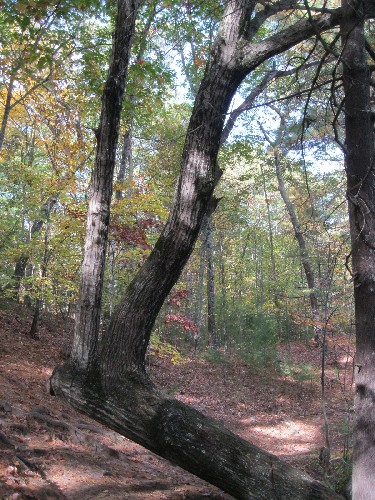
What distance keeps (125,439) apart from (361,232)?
4962 mm

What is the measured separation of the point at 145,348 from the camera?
2.90 metres

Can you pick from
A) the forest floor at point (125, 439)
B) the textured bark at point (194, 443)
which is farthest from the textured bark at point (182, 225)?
the forest floor at point (125, 439)

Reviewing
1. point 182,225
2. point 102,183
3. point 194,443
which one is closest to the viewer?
point 194,443

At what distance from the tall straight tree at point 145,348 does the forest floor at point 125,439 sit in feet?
5.00

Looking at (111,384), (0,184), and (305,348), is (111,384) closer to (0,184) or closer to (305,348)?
(0,184)

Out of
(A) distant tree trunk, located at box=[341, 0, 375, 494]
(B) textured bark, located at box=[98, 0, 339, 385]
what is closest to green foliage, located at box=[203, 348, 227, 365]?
(A) distant tree trunk, located at box=[341, 0, 375, 494]

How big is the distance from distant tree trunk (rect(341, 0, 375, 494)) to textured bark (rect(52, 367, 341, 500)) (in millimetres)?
825

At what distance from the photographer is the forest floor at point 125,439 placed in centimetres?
431

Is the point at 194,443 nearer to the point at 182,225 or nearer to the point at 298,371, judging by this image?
the point at 182,225

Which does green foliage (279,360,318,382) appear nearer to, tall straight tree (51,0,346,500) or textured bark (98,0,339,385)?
tall straight tree (51,0,346,500)

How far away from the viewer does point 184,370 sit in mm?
12922

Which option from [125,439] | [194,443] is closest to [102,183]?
[194,443]

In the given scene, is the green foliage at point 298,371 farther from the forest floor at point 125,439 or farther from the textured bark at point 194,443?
the textured bark at point 194,443

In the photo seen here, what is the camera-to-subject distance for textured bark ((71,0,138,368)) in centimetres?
331
